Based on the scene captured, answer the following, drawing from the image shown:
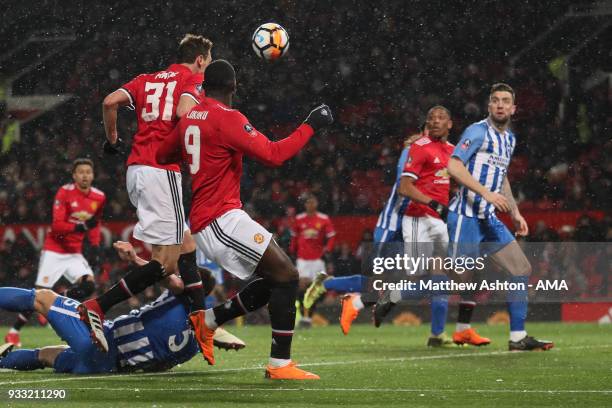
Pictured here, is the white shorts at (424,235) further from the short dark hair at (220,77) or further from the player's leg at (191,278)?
the short dark hair at (220,77)

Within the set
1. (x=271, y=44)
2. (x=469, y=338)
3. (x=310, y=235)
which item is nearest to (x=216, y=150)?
(x=271, y=44)

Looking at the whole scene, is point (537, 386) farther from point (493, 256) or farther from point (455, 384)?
point (493, 256)

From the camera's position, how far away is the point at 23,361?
7078 mm

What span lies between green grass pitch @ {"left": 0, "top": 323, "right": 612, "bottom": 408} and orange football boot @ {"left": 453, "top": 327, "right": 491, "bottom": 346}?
0.31 ft

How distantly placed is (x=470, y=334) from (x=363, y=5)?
13.7 metres

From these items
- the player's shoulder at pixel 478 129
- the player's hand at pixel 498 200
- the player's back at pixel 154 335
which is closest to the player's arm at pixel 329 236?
the player's shoulder at pixel 478 129

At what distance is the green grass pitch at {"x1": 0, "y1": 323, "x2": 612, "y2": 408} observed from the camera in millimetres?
5578

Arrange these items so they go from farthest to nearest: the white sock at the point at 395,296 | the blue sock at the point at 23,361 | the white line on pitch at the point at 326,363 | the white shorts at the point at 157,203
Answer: the white sock at the point at 395,296, the white shorts at the point at 157,203, the blue sock at the point at 23,361, the white line on pitch at the point at 326,363

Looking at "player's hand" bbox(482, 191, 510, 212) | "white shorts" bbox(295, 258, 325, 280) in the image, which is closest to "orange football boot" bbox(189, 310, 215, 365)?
"player's hand" bbox(482, 191, 510, 212)

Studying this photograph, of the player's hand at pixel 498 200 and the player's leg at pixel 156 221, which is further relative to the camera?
the player's hand at pixel 498 200

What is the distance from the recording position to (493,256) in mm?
9461

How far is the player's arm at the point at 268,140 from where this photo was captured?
6.44 m

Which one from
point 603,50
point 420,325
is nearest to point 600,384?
point 420,325

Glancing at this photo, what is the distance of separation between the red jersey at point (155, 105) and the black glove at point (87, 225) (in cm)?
464
